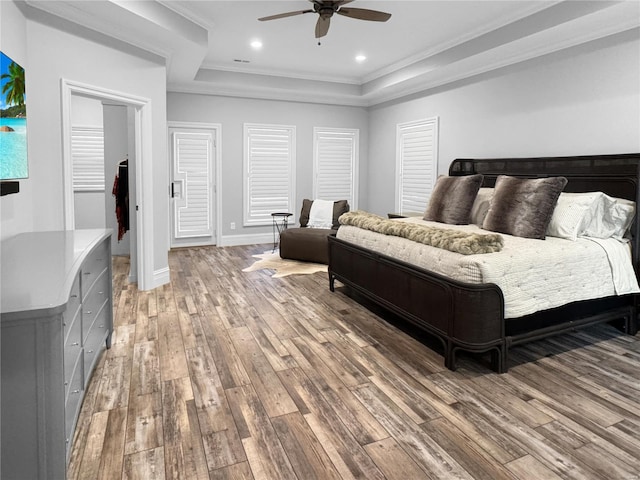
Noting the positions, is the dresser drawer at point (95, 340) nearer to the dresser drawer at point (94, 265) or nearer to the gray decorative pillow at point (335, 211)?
the dresser drawer at point (94, 265)

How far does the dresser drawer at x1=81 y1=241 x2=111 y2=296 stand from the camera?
2367 millimetres

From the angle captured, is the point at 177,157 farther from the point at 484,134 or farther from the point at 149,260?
the point at 484,134

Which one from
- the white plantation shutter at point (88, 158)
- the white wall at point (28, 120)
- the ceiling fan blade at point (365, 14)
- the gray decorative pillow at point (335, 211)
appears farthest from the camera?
the white plantation shutter at point (88, 158)

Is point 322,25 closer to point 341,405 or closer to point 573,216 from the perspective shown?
point 573,216

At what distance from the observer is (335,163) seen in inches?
320

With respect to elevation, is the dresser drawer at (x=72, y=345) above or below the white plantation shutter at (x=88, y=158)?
below

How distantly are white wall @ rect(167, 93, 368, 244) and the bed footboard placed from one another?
419 cm

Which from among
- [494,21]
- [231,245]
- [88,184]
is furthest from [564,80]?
[88,184]

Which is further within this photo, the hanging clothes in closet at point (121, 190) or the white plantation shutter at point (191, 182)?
the white plantation shutter at point (191, 182)

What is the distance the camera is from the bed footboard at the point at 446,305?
104 inches

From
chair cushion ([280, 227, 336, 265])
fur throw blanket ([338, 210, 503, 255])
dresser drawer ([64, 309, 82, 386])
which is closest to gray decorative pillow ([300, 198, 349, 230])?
chair cushion ([280, 227, 336, 265])

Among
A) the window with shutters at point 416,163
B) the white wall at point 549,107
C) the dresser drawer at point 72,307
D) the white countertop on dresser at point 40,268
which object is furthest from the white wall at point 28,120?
the window with shutters at point 416,163

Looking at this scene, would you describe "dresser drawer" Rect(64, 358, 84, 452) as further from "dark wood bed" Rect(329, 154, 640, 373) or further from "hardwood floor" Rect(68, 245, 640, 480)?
"dark wood bed" Rect(329, 154, 640, 373)

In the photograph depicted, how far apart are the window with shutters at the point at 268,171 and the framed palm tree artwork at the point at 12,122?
4.56 meters
